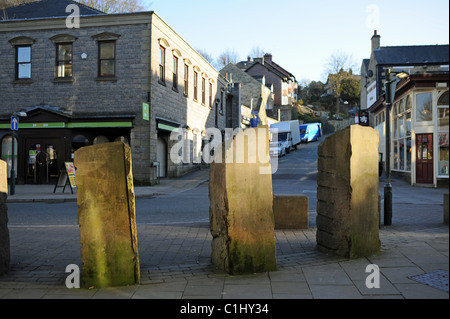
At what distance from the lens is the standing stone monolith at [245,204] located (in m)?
4.93

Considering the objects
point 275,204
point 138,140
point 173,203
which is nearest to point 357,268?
point 275,204

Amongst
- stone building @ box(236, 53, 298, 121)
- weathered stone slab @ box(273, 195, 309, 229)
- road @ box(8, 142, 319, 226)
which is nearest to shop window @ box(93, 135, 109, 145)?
road @ box(8, 142, 319, 226)

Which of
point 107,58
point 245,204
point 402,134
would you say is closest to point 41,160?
point 107,58

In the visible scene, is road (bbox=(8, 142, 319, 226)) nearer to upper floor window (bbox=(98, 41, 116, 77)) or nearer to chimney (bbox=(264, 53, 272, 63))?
upper floor window (bbox=(98, 41, 116, 77))

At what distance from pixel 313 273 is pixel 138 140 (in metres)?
16.7

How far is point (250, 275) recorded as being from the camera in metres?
4.91

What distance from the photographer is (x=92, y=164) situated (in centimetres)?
462

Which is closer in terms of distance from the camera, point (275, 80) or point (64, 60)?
point (64, 60)

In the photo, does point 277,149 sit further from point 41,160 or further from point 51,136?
point 41,160

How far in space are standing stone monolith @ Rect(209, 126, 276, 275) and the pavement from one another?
20cm

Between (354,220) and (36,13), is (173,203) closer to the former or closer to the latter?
(354,220)

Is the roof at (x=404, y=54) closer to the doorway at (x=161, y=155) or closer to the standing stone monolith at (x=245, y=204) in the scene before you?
the doorway at (x=161, y=155)

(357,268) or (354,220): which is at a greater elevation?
(354,220)

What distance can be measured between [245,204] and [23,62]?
2088 cm
